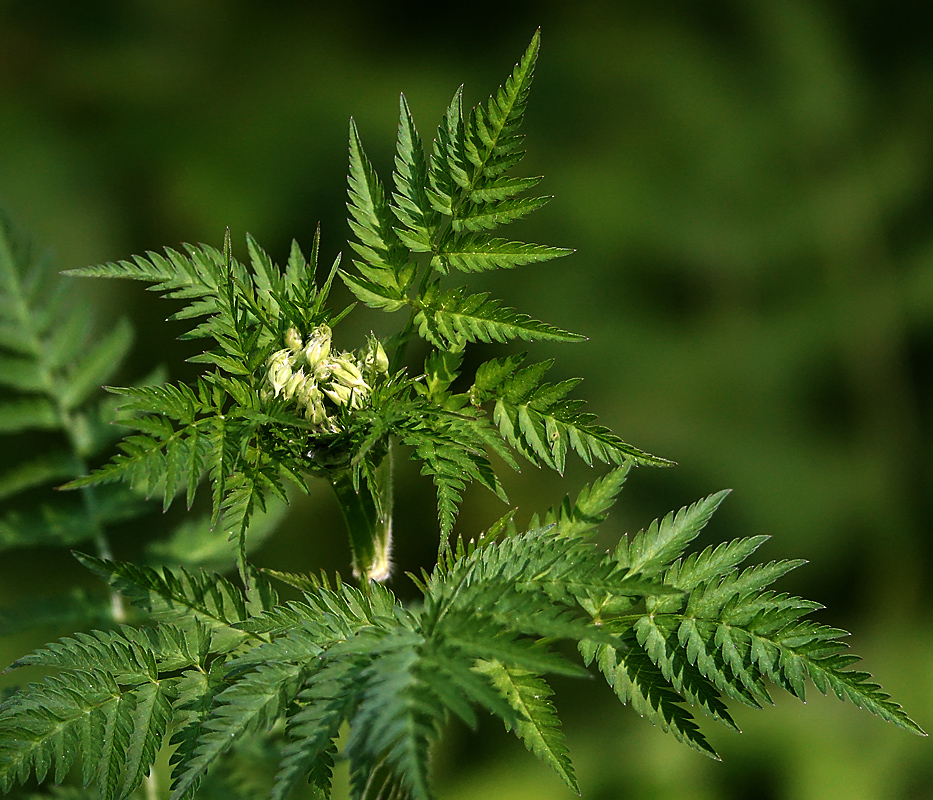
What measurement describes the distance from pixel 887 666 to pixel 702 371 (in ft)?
5.73

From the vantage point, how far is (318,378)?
141 centimetres

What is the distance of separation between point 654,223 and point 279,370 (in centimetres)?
357

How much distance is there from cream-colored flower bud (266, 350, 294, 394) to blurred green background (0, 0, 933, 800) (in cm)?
254

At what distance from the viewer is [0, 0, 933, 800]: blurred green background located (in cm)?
410

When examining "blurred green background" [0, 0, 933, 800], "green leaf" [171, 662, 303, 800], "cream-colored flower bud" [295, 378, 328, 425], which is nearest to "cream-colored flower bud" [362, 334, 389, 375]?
"cream-colored flower bud" [295, 378, 328, 425]

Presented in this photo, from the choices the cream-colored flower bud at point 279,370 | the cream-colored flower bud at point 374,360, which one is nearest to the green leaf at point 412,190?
the cream-colored flower bud at point 374,360

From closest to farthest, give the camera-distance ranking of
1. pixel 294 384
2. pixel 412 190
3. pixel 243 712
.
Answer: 1. pixel 243 712
2. pixel 294 384
3. pixel 412 190

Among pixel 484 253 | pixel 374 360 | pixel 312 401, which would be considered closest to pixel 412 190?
pixel 484 253

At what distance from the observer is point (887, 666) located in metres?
4.36

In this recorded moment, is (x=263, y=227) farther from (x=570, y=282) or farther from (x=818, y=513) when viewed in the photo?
(x=818, y=513)

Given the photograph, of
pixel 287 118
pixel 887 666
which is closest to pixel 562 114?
pixel 287 118

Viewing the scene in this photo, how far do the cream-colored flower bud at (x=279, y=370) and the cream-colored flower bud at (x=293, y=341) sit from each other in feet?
0.04

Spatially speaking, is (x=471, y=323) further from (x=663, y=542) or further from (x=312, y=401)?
(x=663, y=542)

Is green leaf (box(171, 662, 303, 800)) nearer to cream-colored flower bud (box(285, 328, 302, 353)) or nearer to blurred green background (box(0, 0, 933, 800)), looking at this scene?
cream-colored flower bud (box(285, 328, 302, 353))
